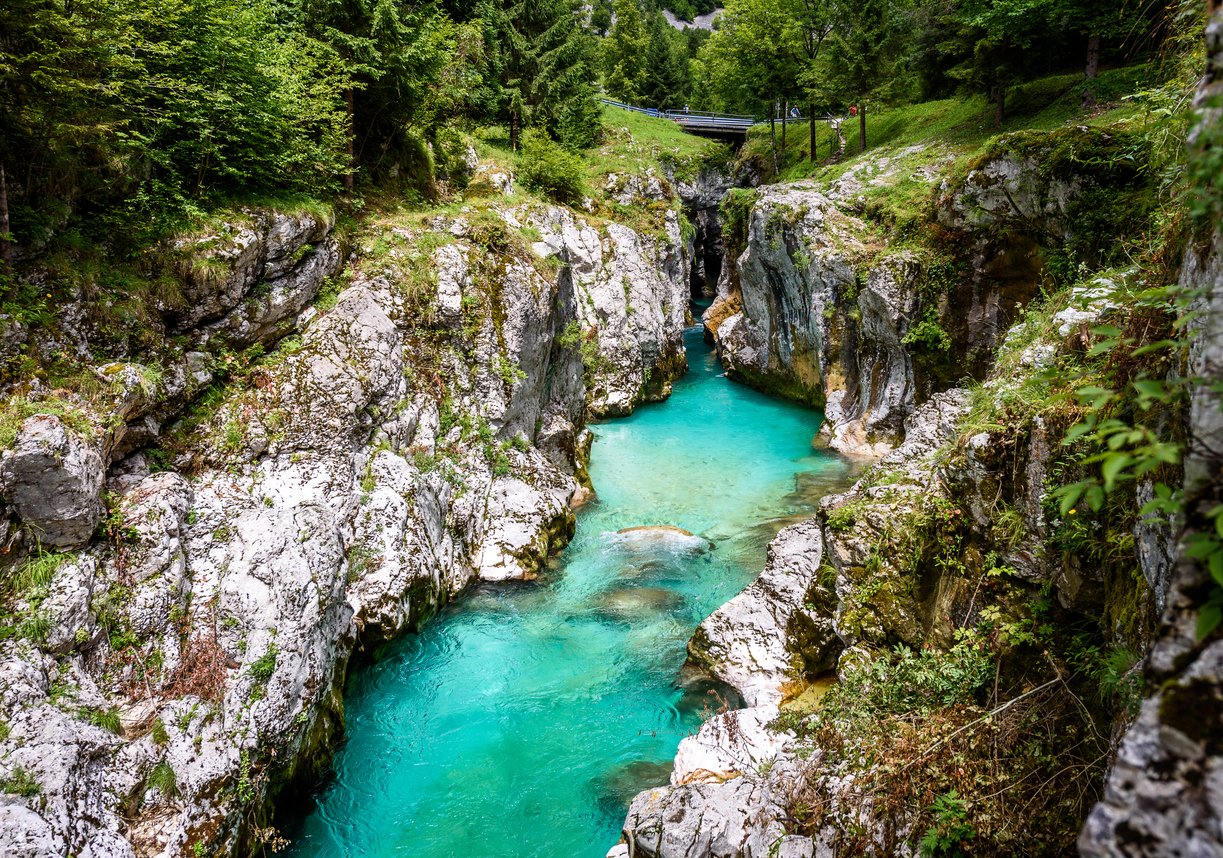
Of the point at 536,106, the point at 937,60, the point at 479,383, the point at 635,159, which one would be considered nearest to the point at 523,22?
the point at 536,106

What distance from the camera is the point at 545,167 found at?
2352 centimetres

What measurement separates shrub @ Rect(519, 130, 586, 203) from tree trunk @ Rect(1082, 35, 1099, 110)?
16.1 meters

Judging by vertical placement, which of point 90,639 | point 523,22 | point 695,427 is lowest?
point 695,427

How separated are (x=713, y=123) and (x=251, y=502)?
135 feet

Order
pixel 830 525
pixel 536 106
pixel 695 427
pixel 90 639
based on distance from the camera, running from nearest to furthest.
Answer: pixel 90 639
pixel 830 525
pixel 695 427
pixel 536 106

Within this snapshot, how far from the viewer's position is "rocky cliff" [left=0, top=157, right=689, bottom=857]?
6.41 metres

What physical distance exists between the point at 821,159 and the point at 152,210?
29390 mm

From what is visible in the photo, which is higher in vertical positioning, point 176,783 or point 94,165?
point 94,165

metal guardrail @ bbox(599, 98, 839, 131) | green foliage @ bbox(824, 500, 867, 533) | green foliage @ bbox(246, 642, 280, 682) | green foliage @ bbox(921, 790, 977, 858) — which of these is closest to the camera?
green foliage @ bbox(921, 790, 977, 858)

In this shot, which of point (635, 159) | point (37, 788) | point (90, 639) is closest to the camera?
point (37, 788)

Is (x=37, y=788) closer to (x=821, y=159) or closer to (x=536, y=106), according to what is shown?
(x=536, y=106)

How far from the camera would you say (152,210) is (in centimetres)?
1008

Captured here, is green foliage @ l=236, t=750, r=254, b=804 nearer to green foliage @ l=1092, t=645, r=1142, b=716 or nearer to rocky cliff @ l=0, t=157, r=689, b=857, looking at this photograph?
rocky cliff @ l=0, t=157, r=689, b=857

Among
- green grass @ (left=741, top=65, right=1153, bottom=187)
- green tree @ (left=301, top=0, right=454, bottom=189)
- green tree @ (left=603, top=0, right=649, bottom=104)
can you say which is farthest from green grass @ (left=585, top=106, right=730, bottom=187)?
green tree @ (left=301, top=0, right=454, bottom=189)
